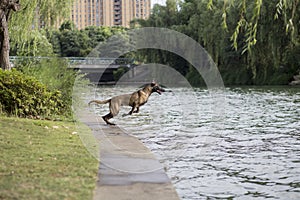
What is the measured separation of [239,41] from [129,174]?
129 feet

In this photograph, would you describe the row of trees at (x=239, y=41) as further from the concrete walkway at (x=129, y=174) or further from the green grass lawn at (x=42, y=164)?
the concrete walkway at (x=129, y=174)

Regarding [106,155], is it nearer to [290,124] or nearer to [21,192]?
[21,192]

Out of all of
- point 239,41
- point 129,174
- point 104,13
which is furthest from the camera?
point 104,13

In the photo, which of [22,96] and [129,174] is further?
[22,96]

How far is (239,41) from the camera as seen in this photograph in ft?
145

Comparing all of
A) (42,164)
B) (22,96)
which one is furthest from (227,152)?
(22,96)

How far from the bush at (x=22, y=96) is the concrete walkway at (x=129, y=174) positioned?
9.04 ft

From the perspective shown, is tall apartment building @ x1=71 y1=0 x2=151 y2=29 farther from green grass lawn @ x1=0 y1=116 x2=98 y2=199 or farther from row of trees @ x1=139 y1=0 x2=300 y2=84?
green grass lawn @ x1=0 y1=116 x2=98 y2=199

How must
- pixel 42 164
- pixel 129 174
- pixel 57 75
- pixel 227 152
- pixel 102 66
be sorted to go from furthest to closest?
pixel 102 66 → pixel 57 75 → pixel 227 152 → pixel 42 164 → pixel 129 174

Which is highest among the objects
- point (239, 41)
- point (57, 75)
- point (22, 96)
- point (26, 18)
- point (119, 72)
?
point (239, 41)

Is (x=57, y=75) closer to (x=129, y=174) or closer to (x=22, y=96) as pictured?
(x=22, y=96)

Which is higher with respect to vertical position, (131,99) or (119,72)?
(119,72)

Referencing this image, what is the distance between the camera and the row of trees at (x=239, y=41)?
110ft

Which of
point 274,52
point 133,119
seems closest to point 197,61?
point 274,52
